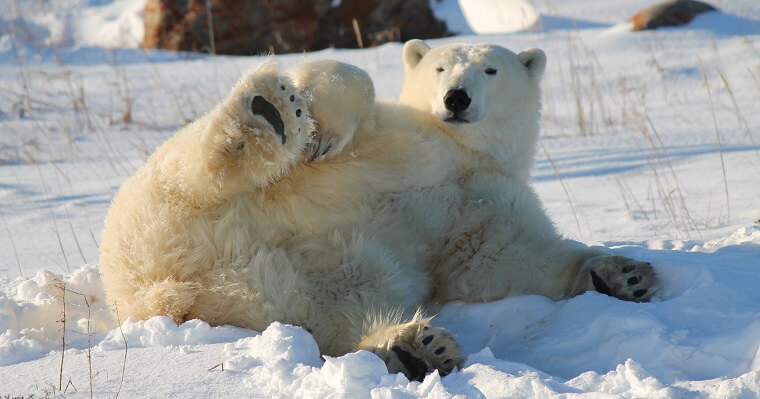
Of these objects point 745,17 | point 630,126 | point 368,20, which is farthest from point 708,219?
point 368,20

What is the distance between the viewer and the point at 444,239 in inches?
118

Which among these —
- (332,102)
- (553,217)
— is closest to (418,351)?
(332,102)

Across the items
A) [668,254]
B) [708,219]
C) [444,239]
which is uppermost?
[444,239]

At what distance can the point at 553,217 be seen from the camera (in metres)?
4.75

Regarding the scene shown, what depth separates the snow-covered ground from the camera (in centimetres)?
209

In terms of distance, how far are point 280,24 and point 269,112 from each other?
33.5 ft

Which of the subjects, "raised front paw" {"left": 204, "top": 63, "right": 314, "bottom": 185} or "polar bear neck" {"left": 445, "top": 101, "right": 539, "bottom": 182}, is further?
"polar bear neck" {"left": 445, "top": 101, "right": 539, "bottom": 182}

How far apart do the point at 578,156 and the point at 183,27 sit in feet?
25.4

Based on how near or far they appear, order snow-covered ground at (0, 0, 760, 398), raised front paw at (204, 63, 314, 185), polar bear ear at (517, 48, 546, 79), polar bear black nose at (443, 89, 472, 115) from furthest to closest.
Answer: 1. polar bear ear at (517, 48, 546, 79)
2. polar bear black nose at (443, 89, 472, 115)
3. raised front paw at (204, 63, 314, 185)
4. snow-covered ground at (0, 0, 760, 398)

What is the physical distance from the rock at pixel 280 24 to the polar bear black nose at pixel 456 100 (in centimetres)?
865

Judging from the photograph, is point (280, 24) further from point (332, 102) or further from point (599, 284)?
point (599, 284)

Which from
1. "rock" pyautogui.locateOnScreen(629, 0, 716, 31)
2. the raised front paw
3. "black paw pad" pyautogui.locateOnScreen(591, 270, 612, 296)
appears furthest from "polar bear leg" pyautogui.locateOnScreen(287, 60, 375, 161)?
"rock" pyautogui.locateOnScreen(629, 0, 716, 31)

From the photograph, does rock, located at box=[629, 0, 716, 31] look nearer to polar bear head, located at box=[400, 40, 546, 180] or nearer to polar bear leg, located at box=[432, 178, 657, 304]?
polar bear head, located at box=[400, 40, 546, 180]

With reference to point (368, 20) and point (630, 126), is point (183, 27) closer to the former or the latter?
point (368, 20)
